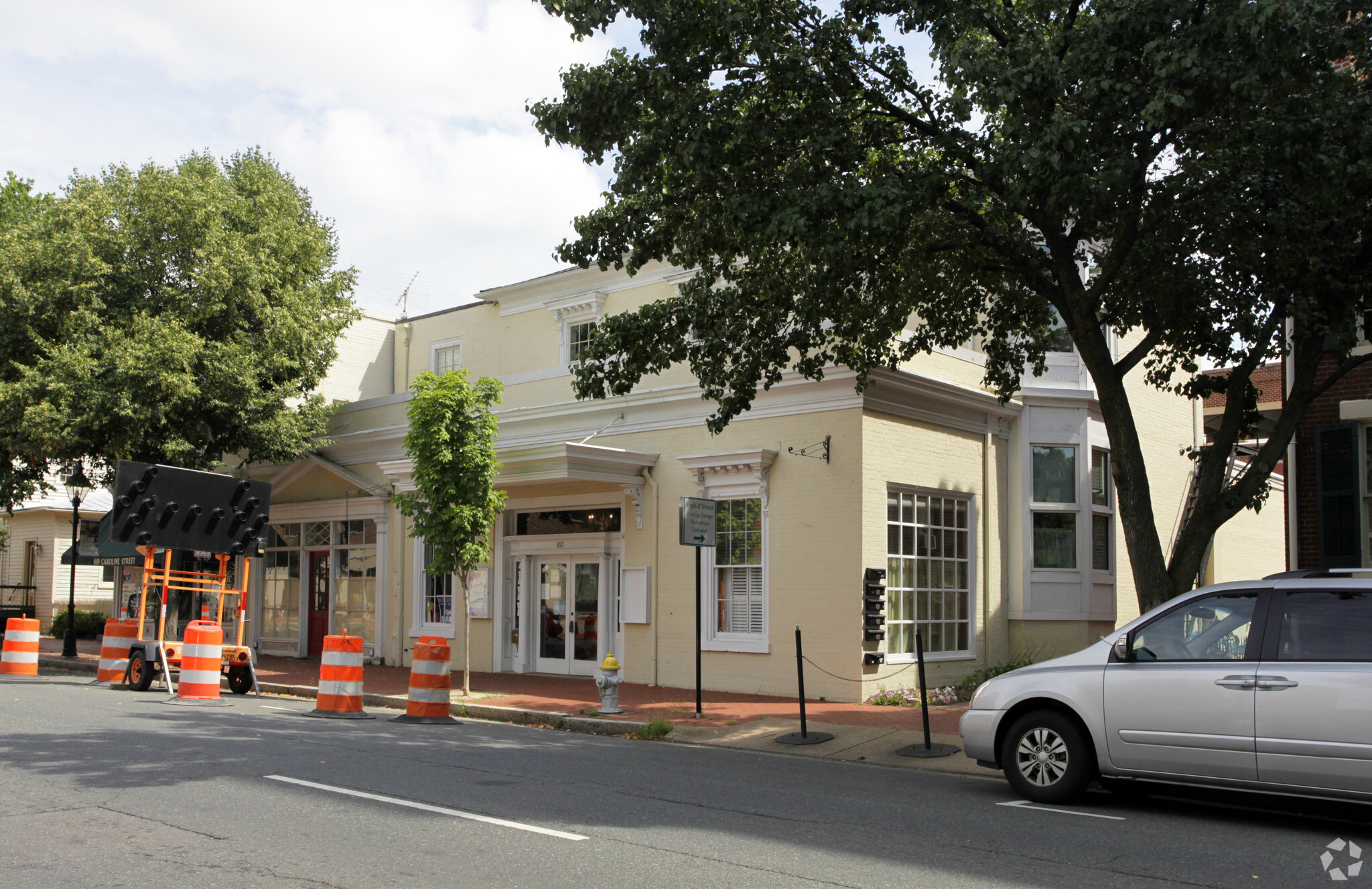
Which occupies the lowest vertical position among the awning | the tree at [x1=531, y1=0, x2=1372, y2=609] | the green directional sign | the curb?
the curb

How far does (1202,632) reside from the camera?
26.2 ft

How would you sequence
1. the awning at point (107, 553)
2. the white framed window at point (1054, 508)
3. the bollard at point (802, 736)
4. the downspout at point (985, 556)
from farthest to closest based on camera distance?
the awning at point (107, 553) < the white framed window at point (1054, 508) < the downspout at point (985, 556) < the bollard at point (802, 736)

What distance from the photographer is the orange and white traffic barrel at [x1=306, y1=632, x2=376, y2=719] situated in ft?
44.7

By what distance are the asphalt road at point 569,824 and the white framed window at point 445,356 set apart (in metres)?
14.2

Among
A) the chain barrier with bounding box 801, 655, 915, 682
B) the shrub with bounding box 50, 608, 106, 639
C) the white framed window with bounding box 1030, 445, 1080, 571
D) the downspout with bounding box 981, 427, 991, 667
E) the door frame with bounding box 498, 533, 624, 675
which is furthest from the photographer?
the shrub with bounding box 50, 608, 106, 639

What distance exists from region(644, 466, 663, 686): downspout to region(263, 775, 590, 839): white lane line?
8.99 m

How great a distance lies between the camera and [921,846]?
6.79 metres

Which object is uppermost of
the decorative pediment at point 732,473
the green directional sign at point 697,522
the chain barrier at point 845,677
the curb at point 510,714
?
the decorative pediment at point 732,473

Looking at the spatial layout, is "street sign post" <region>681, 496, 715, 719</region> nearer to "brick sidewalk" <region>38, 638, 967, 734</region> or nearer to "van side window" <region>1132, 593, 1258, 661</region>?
"brick sidewalk" <region>38, 638, 967, 734</region>

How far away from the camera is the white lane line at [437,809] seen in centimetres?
693

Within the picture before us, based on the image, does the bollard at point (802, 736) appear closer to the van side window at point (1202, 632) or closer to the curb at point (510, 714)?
the curb at point (510, 714)

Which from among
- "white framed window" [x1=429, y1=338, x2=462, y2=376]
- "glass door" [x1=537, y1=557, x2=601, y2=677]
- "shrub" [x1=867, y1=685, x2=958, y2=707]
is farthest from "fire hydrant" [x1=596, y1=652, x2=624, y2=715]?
"white framed window" [x1=429, y1=338, x2=462, y2=376]

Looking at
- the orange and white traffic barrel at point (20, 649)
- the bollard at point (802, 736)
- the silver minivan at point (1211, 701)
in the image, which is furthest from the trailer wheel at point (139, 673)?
the silver minivan at point (1211, 701)

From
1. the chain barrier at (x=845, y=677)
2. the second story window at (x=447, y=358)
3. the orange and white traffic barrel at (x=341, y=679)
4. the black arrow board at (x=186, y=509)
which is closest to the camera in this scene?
the orange and white traffic barrel at (x=341, y=679)
